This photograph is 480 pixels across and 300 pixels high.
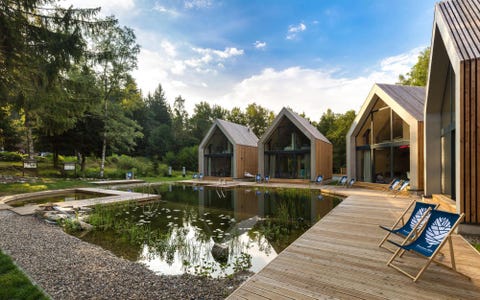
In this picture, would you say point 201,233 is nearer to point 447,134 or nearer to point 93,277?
point 93,277

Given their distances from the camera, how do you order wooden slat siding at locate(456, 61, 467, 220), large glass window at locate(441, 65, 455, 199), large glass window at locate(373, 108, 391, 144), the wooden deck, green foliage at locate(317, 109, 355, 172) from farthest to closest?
green foliage at locate(317, 109, 355, 172) < large glass window at locate(373, 108, 391, 144) < large glass window at locate(441, 65, 455, 199) < wooden slat siding at locate(456, 61, 467, 220) < the wooden deck

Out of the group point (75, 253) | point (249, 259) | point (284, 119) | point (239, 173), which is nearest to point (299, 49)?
point (284, 119)

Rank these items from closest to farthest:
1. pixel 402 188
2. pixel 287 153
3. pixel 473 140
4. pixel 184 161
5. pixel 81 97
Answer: pixel 473 140 < pixel 81 97 < pixel 402 188 < pixel 287 153 < pixel 184 161

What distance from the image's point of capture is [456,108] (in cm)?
518

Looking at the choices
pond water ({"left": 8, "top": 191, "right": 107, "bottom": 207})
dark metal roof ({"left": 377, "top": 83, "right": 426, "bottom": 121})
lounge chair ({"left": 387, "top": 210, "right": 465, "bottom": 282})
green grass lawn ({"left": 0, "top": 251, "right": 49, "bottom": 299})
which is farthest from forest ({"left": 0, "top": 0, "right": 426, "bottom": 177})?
dark metal roof ({"left": 377, "top": 83, "right": 426, "bottom": 121})

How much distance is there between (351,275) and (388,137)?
38.5ft

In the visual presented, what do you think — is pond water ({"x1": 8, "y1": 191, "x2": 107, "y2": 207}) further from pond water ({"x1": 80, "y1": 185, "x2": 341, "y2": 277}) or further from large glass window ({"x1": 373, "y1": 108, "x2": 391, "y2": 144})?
large glass window ({"x1": 373, "y1": 108, "x2": 391, "y2": 144})

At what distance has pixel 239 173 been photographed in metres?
19.2

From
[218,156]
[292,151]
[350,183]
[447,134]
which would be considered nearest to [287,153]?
[292,151]

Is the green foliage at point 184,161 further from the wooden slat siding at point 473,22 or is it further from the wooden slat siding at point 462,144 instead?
the wooden slat siding at point 462,144

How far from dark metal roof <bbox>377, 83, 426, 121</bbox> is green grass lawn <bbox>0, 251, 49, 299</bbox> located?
12952mm

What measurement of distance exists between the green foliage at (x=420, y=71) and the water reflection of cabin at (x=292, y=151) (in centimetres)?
1457

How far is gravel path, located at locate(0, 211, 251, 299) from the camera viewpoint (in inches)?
113

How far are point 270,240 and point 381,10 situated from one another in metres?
14.1
